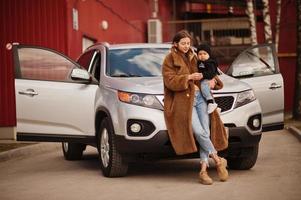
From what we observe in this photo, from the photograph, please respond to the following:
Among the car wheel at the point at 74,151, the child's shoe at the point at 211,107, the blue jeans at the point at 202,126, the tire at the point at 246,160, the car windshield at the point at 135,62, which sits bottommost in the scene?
the car wheel at the point at 74,151

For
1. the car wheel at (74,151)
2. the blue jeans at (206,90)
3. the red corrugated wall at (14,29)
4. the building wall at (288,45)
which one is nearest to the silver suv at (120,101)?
the blue jeans at (206,90)

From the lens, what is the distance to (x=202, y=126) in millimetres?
7984

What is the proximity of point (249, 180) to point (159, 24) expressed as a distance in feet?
68.3

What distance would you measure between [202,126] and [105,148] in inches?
55.1

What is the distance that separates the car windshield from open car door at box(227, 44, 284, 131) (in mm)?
1304

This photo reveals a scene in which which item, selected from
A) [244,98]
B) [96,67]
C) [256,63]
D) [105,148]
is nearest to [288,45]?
[256,63]

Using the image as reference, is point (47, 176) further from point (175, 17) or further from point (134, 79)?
point (175, 17)

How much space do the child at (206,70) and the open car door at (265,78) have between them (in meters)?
2.03

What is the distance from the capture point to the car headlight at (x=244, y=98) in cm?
845

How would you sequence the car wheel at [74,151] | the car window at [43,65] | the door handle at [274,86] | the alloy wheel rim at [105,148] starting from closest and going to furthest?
the alloy wheel rim at [105,148]
the car window at [43,65]
the door handle at [274,86]
the car wheel at [74,151]

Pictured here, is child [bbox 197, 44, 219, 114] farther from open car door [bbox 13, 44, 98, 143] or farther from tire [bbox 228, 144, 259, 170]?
open car door [bbox 13, 44, 98, 143]

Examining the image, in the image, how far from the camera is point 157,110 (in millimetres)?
8102

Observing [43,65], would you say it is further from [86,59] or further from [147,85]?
[147,85]

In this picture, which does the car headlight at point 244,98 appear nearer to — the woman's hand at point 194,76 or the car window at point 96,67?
the woman's hand at point 194,76
